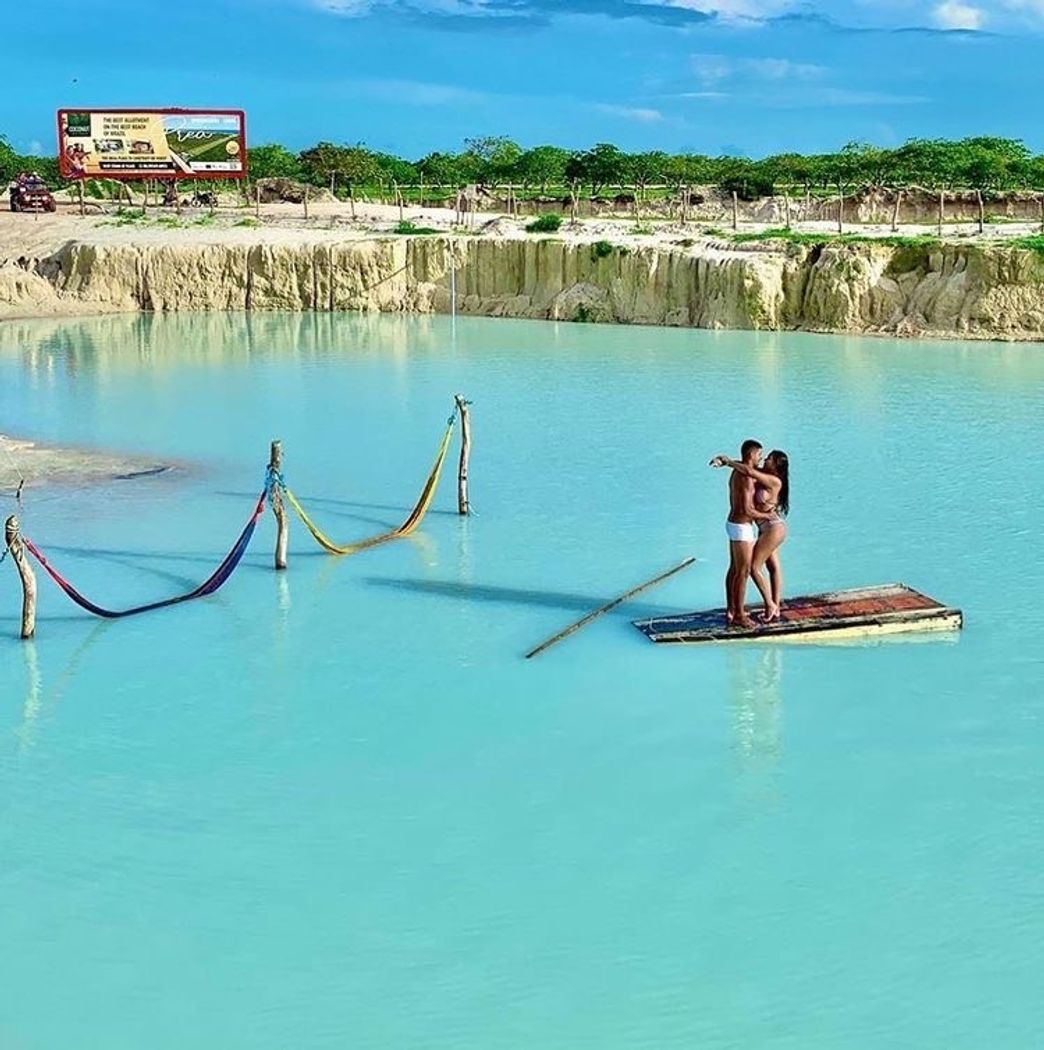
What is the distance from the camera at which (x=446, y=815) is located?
9.56 meters

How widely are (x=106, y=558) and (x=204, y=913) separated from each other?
26.8 ft

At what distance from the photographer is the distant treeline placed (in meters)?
61.6

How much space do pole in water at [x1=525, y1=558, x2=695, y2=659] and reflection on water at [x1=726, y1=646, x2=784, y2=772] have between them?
1.43 meters

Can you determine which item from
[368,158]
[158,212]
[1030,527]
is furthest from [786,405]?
[368,158]

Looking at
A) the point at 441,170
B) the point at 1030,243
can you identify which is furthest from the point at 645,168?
the point at 1030,243

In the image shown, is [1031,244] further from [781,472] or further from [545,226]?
[781,472]

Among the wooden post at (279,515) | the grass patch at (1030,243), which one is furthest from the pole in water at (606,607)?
the grass patch at (1030,243)

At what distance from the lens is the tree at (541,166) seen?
70562mm

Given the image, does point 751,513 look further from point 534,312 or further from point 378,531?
point 534,312

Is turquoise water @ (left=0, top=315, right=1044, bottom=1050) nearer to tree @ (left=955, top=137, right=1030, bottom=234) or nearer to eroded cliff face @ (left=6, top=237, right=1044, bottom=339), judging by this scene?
eroded cliff face @ (left=6, top=237, right=1044, bottom=339)

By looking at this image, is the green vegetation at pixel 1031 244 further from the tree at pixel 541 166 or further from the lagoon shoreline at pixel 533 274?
the tree at pixel 541 166

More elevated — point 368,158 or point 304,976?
point 368,158

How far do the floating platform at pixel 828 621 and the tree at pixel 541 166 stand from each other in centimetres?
6006

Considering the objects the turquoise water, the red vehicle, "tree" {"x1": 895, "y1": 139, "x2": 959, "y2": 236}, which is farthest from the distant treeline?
the turquoise water
